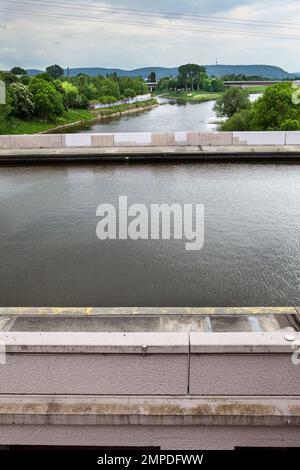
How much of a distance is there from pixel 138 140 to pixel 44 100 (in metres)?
50.0

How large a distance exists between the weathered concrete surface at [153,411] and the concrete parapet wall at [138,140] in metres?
12.9

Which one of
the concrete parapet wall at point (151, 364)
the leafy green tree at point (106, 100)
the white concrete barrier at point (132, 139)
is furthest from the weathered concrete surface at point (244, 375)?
the leafy green tree at point (106, 100)

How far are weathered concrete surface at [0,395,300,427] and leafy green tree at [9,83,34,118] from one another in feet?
189

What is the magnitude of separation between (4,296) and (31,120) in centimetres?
5840

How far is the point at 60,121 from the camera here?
6838 centimetres

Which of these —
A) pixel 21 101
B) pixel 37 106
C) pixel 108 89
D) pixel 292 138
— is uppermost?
pixel 108 89

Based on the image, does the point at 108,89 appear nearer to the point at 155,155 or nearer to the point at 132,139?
the point at 132,139

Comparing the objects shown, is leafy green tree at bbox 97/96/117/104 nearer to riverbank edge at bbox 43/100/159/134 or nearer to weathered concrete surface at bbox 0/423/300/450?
riverbank edge at bbox 43/100/159/134

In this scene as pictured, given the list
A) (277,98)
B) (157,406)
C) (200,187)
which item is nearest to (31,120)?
(277,98)

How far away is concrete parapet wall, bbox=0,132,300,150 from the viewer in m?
16.2

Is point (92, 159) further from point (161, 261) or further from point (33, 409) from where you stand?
point (33, 409)

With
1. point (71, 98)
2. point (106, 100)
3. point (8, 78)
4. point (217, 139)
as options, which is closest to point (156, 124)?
point (8, 78)

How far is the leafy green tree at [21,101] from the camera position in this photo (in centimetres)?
5772
